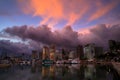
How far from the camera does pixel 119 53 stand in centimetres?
19938

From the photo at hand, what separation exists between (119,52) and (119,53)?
110cm

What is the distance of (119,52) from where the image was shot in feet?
654
